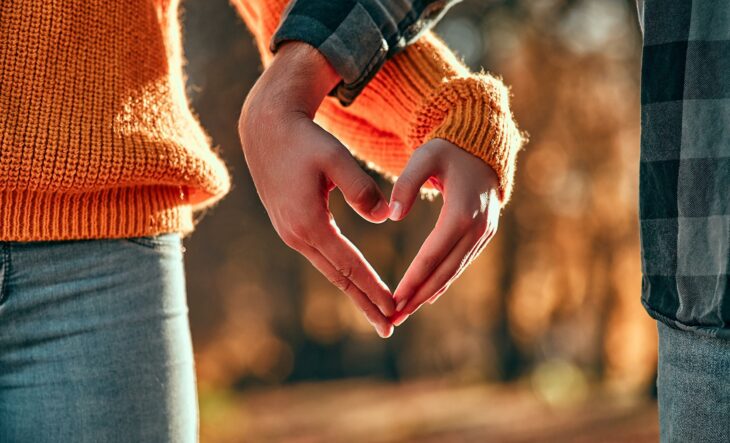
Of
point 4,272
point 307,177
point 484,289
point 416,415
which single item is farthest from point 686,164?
point 484,289

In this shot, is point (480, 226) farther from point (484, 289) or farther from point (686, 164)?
point (484, 289)

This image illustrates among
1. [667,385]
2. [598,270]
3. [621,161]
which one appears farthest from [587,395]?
[667,385]

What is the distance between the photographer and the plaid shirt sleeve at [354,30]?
3.95 feet

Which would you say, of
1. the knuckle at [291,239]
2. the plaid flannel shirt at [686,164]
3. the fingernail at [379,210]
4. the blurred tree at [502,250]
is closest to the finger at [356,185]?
the fingernail at [379,210]

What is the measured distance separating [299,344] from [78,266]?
834 cm

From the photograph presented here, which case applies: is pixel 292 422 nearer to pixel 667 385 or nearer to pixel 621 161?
pixel 621 161

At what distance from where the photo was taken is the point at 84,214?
1220mm

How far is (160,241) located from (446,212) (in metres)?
0.52

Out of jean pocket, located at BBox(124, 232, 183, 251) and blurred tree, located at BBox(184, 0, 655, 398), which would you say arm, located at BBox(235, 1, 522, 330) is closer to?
jean pocket, located at BBox(124, 232, 183, 251)

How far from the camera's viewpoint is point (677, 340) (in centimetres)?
102

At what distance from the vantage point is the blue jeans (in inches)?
45.8

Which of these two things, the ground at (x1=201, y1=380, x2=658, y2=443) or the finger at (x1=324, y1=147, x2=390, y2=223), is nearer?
the finger at (x1=324, y1=147, x2=390, y2=223)

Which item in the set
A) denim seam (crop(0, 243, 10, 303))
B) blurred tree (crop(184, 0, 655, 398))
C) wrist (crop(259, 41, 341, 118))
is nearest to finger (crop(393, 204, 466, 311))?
wrist (crop(259, 41, 341, 118))

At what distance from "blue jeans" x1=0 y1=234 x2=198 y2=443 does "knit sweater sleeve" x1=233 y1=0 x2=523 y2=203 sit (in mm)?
471
